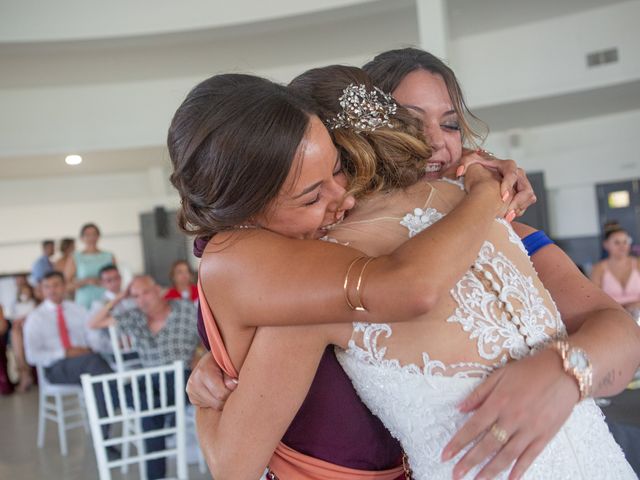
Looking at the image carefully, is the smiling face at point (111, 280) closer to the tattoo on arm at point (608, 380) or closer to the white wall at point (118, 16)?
the white wall at point (118, 16)

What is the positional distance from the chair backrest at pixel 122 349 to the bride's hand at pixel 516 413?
488 cm

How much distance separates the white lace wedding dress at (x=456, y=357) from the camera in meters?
1.04

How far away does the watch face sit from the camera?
40.6 inches

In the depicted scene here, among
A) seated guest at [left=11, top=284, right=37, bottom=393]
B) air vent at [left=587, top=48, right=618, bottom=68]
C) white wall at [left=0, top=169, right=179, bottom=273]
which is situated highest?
air vent at [left=587, top=48, right=618, bottom=68]

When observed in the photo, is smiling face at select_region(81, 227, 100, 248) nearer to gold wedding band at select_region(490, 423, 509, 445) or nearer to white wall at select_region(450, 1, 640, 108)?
white wall at select_region(450, 1, 640, 108)

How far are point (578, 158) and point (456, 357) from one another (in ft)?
34.9

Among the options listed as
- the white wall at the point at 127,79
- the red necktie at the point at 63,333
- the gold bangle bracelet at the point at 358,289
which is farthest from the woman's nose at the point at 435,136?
the white wall at the point at 127,79

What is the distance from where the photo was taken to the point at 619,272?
243 inches

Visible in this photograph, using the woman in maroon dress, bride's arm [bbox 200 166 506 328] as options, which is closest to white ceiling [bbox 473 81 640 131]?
the woman in maroon dress

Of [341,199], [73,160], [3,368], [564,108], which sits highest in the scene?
[73,160]

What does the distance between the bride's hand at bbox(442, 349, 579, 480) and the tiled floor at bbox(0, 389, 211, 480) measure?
13.9 feet

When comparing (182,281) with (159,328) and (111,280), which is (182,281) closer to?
(111,280)

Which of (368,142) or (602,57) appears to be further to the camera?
(602,57)

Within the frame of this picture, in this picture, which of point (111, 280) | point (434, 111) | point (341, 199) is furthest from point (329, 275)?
point (111, 280)
